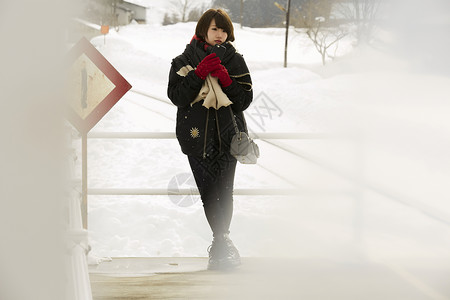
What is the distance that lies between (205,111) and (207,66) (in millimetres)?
228

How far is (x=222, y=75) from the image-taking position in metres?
3.12

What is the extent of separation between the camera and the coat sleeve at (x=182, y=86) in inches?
122

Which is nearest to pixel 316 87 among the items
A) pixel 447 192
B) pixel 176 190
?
pixel 447 192

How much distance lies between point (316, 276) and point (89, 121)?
4.57 ft

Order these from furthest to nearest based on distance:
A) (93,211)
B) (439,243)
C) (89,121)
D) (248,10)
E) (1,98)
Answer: (248,10) → (93,211) → (439,243) → (89,121) → (1,98)

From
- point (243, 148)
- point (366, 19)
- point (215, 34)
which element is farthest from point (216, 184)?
point (366, 19)

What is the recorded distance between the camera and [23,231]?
59 cm

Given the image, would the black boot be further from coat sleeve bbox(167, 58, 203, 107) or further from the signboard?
the signboard

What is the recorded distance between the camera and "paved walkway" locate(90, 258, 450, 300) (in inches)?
117

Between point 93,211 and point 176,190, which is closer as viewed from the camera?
point 176,190

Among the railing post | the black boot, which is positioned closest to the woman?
the black boot

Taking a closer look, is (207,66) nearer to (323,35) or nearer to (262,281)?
(262,281)

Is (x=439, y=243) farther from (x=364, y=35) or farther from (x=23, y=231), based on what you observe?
(x=364, y=35)

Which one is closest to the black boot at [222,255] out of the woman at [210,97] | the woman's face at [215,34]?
the woman at [210,97]
